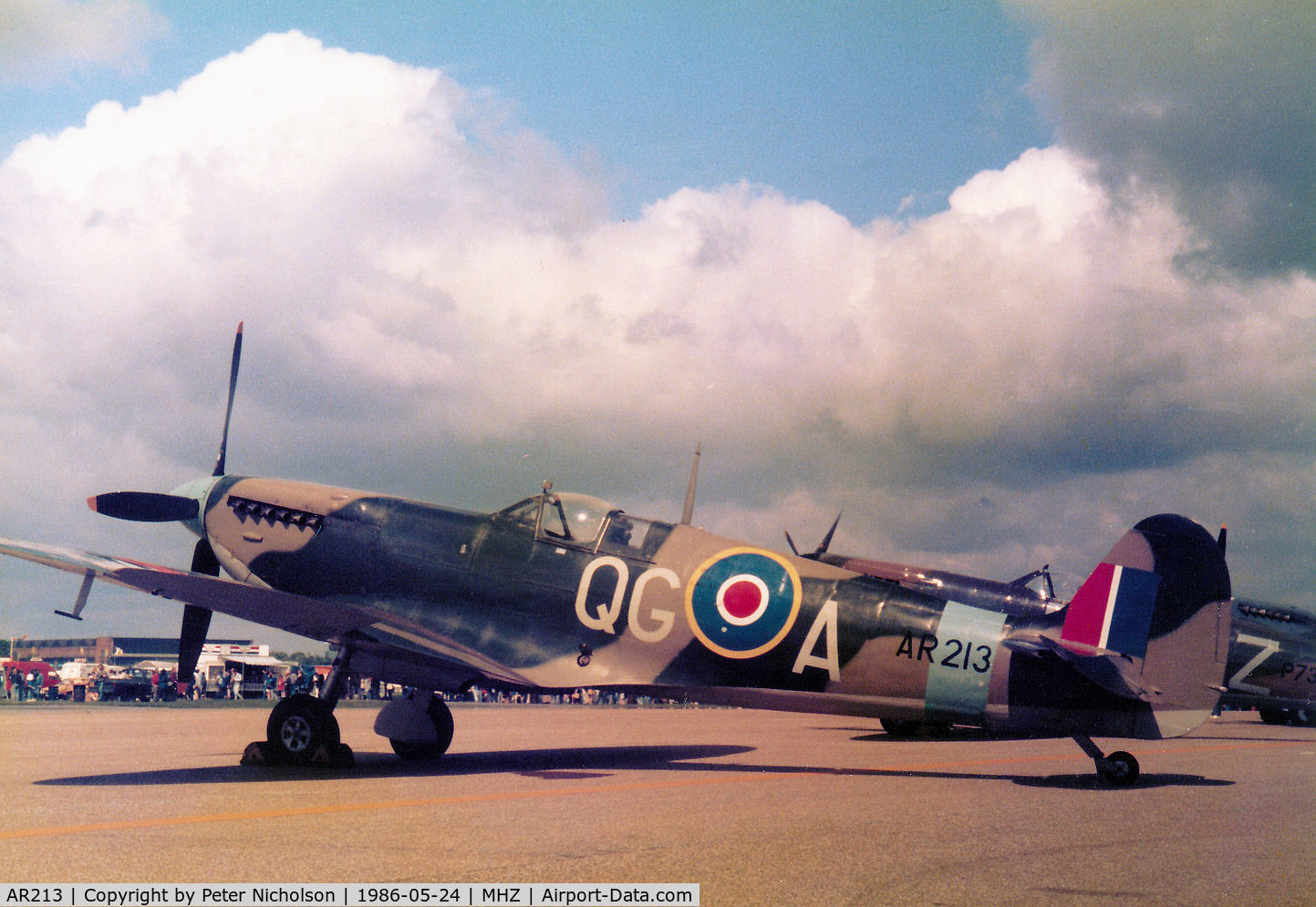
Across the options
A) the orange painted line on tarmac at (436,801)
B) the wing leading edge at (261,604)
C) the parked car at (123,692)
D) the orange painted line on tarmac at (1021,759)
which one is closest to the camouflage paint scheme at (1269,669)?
the orange painted line on tarmac at (1021,759)

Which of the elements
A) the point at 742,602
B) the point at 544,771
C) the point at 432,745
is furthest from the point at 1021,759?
the point at 432,745

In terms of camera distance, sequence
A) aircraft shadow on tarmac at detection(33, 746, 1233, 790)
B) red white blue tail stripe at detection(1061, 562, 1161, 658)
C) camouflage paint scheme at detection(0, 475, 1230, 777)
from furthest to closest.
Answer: red white blue tail stripe at detection(1061, 562, 1161, 658) → camouflage paint scheme at detection(0, 475, 1230, 777) → aircraft shadow on tarmac at detection(33, 746, 1233, 790)

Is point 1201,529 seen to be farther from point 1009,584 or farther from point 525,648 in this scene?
point 1009,584

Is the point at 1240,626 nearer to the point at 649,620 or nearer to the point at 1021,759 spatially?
the point at 1021,759

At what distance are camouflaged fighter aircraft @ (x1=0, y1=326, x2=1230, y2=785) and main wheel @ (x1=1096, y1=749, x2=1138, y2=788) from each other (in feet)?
0.08

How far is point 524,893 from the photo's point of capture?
4125 mm

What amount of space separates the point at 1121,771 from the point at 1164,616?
146 cm

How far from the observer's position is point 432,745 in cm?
1067

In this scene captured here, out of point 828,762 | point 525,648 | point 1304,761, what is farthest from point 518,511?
point 1304,761

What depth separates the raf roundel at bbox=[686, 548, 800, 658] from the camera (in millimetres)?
9547

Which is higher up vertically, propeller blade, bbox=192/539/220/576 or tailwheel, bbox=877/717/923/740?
propeller blade, bbox=192/539/220/576

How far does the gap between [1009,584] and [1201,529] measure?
33.3 ft
